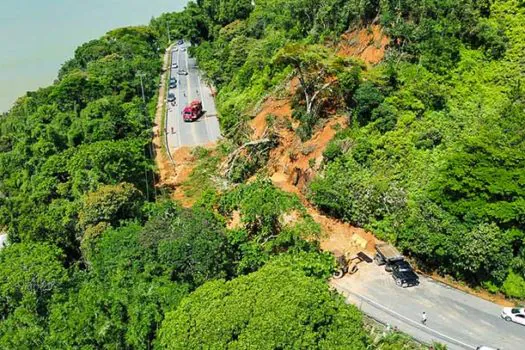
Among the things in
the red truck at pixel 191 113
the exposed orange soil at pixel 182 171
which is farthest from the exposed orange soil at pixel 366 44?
the red truck at pixel 191 113

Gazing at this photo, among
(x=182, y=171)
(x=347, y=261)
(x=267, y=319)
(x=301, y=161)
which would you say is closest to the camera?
(x=267, y=319)

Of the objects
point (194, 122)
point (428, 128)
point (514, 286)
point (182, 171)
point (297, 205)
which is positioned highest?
point (428, 128)

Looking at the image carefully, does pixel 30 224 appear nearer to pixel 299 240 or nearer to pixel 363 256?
pixel 299 240

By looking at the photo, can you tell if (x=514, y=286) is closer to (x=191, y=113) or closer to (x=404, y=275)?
(x=404, y=275)

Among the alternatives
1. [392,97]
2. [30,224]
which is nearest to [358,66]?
[392,97]

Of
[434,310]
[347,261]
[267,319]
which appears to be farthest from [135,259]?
[434,310]

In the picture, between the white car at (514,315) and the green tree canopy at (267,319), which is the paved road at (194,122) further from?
the white car at (514,315)

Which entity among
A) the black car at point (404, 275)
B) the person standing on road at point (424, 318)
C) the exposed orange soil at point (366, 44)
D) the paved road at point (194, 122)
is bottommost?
the person standing on road at point (424, 318)
